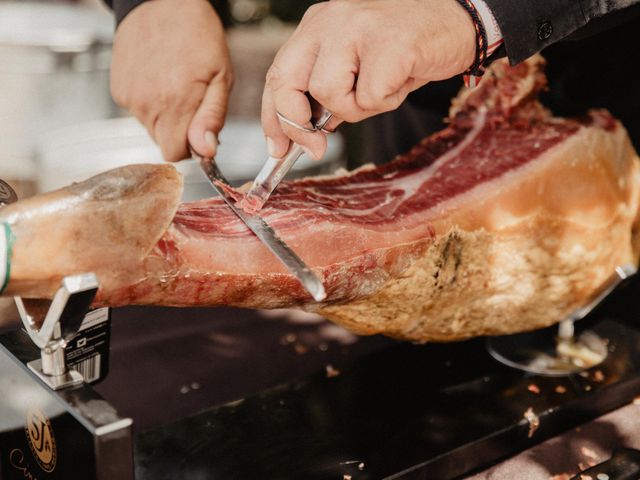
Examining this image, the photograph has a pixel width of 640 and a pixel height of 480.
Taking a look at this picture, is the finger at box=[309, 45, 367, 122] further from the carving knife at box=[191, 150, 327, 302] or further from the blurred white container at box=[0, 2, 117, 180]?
the blurred white container at box=[0, 2, 117, 180]

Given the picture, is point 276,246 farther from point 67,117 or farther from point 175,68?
point 67,117

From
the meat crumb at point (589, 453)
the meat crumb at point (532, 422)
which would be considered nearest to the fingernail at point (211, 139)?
the meat crumb at point (532, 422)

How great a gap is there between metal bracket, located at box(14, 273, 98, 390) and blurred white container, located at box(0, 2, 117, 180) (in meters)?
2.12

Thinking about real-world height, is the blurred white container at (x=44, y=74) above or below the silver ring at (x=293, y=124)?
below

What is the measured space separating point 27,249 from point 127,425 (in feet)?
0.90

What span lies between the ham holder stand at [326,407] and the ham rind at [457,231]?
0.13m

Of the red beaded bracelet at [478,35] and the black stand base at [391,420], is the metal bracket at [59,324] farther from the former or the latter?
the red beaded bracelet at [478,35]

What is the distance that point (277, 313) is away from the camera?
6.72 ft

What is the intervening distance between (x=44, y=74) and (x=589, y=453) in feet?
8.58

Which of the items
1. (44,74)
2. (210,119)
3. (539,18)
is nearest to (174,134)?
(210,119)

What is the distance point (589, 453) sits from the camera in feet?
4.81

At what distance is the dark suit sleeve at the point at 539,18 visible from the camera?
1.27 m

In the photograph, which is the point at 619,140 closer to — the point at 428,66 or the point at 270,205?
the point at 428,66

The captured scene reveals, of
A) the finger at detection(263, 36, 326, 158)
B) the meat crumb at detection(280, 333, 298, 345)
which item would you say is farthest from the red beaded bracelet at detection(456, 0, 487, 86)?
the meat crumb at detection(280, 333, 298, 345)
